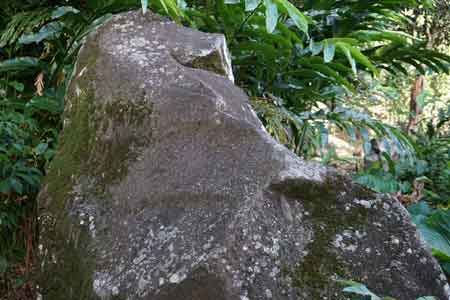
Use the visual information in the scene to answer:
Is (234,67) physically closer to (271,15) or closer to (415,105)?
(271,15)

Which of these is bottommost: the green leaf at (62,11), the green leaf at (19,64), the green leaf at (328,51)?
the green leaf at (19,64)

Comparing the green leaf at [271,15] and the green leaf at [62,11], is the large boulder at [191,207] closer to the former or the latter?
the green leaf at [271,15]

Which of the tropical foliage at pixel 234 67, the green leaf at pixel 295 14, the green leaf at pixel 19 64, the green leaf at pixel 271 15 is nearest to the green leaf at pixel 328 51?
the tropical foliage at pixel 234 67

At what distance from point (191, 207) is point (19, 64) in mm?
1379

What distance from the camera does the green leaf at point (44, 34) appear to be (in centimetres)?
234

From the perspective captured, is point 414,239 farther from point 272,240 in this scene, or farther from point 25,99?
point 25,99

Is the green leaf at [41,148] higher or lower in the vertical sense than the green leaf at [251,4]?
lower

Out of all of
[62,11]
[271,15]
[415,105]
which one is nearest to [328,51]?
[271,15]

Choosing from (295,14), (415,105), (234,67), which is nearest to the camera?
(295,14)

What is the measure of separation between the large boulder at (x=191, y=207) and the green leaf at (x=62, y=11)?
650mm

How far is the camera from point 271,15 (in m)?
2.00

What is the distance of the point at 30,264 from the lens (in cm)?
227

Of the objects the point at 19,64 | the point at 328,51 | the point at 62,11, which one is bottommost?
the point at 19,64

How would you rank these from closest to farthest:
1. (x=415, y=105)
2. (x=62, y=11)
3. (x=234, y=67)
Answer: (x=62, y=11) < (x=234, y=67) < (x=415, y=105)
